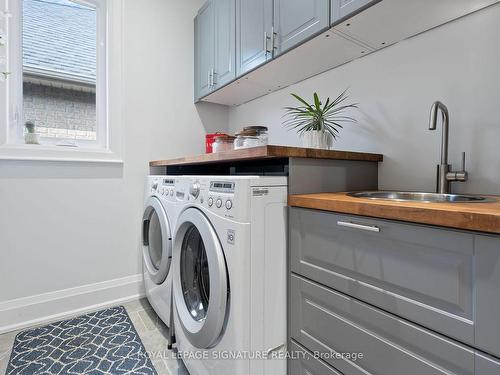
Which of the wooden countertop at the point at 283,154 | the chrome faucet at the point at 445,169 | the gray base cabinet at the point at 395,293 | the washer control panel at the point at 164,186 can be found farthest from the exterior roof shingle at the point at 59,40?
the chrome faucet at the point at 445,169

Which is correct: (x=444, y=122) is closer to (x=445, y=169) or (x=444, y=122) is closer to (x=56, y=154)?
(x=445, y=169)

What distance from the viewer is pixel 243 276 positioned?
0.94m

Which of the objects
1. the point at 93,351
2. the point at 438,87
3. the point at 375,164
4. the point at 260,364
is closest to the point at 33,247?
the point at 93,351

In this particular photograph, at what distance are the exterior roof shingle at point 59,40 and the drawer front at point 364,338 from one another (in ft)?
7.02

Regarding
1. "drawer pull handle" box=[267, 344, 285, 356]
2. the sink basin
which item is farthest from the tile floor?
the sink basin

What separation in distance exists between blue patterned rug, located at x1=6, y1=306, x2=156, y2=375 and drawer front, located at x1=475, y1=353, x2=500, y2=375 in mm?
1303

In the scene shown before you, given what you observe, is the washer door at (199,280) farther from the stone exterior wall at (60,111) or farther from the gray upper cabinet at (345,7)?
the stone exterior wall at (60,111)

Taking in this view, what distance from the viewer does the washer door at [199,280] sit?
39.0 inches

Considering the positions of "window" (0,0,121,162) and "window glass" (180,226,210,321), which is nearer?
"window glass" (180,226,210,321)

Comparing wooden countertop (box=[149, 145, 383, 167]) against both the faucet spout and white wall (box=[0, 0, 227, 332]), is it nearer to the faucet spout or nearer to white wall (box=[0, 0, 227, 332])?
the faucet spout

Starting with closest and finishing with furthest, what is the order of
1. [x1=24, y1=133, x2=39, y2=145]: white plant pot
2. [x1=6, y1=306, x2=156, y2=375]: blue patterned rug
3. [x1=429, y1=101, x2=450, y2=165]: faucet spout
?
[x1=429, y1=101, x2=450, y2=165]: faucet spout → [x1=6, y1=306, x2=156, y2=375]: blue patterned rug → [x1=24, y1=133, x2=39, y2=145]: white plant pot

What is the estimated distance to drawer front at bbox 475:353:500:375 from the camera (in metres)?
0.56

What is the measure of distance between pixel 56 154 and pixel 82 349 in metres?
1.22

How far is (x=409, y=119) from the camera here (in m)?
1.29
